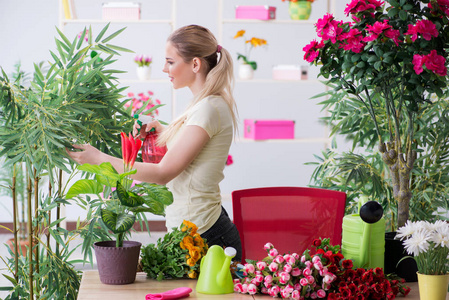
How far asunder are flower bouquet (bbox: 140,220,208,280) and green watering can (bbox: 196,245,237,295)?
0.11m

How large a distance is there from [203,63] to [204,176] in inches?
16.6

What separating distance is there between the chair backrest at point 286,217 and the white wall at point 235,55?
365cm

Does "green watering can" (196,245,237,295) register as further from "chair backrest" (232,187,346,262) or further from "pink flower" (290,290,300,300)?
"chair backrest" (232,187,346,262)

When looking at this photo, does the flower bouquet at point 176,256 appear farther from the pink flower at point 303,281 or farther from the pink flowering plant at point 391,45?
the pink flowering plant at point 391,45

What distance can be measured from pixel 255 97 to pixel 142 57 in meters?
1.50

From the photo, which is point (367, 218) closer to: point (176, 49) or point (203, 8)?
point (176, 49)

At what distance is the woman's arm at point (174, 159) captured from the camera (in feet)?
6.26

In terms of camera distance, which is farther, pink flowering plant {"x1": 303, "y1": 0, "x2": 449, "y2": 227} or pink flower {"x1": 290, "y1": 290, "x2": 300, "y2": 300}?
pink flowering plant {"x1": 303, "y1": 0, "x2": 449, "y2": 227}

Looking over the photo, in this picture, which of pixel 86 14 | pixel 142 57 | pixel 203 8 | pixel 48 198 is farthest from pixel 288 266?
pixel 86 14

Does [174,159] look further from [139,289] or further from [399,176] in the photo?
[399,176]

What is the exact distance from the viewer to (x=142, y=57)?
5.00 m

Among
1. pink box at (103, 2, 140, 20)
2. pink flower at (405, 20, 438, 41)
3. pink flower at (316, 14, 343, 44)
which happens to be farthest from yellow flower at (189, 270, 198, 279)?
pink box at (103, 2, 140, 20)

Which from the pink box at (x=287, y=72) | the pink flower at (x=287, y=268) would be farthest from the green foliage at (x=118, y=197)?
the pink box at (x=287, y=72)

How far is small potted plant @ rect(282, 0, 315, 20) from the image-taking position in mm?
4980
